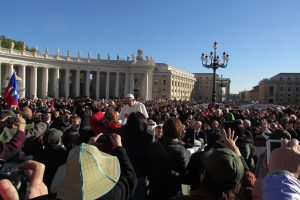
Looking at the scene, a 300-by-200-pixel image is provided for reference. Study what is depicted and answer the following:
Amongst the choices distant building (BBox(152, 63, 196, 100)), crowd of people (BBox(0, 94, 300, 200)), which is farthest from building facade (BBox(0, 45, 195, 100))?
crowd of people (BBox(0, 94, 300, 200))

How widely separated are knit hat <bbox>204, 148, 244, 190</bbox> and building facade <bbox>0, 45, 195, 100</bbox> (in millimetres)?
56456

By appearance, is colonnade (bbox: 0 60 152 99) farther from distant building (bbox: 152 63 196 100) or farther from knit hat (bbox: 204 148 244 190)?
knit hat (bbox: 204 148 244 190)

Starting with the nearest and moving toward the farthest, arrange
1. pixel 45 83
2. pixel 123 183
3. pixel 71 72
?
pixel 123 183
pixel 45 83
pixel 71 72

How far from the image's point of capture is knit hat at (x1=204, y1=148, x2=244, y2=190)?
2.70m

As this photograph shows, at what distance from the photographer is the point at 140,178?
4590 mm

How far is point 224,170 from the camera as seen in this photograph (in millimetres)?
2709

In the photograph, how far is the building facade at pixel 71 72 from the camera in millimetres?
62719

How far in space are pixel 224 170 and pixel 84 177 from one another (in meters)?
1.13

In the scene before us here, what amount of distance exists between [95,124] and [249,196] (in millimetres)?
3162

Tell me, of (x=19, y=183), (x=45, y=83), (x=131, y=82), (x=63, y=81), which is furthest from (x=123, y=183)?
(x=131, y=82)

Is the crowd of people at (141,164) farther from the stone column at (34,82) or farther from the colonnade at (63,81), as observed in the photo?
the stone column at (34,82)

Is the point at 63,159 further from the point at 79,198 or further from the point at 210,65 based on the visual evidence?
the point at 210,65

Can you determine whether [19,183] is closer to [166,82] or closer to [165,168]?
[165,168]

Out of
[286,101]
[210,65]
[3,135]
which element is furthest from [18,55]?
[286,101]
